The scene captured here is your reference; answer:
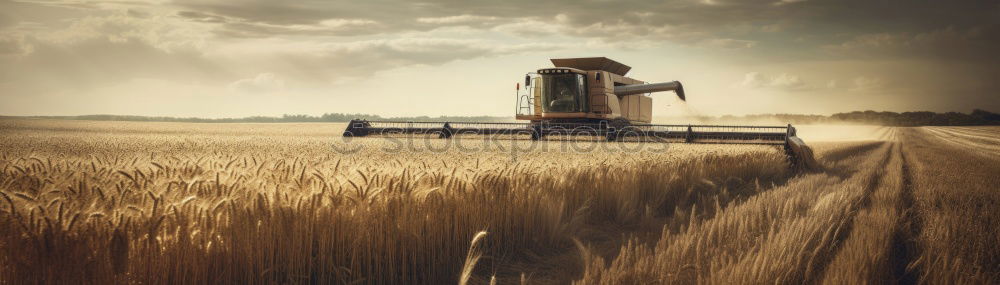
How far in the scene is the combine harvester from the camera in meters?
13.8

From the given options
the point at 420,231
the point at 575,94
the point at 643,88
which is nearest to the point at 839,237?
the point at 420,231

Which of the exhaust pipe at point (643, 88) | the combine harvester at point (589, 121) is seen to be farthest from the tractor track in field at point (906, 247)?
the exhaust pipe at point (643, 88)

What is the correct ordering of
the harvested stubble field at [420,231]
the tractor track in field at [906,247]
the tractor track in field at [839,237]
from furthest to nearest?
the tractor track in field at [906,247] → the tractor track in field at [839,237] → the harvested stubble field at [420,231]

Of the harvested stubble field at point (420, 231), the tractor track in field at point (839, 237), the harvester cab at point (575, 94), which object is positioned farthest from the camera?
the harvester cab at point (575, 94)

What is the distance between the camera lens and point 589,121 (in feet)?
57.7

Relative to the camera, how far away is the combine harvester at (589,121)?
13.8 metres

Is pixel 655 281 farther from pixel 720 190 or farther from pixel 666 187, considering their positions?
pixel 720 190

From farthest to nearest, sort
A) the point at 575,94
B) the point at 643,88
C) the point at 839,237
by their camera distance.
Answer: the point at 643,88 < the point at 575,94 < the point at 839,237

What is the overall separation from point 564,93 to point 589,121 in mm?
1160

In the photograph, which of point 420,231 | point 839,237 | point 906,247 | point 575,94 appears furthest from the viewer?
point 575,94

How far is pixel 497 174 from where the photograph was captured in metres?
4.40

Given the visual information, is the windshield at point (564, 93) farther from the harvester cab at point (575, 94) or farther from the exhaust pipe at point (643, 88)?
the exhaust pipe at point (643, 88)

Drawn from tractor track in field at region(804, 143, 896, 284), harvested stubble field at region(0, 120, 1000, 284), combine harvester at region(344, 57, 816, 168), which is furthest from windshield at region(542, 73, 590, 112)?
harvested stubble field at region(0, 120, 1000, 284)

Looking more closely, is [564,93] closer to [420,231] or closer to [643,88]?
[643,88]
